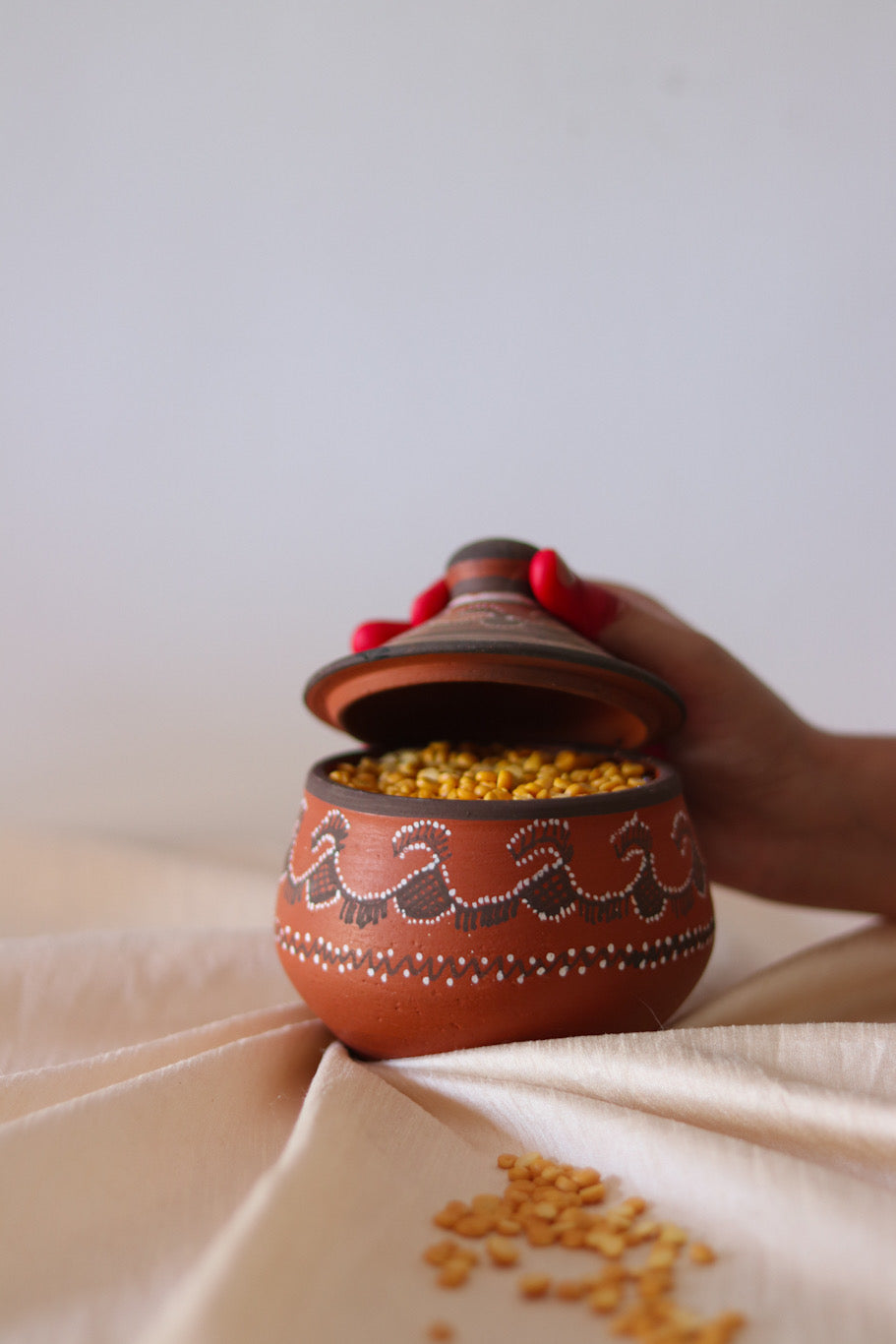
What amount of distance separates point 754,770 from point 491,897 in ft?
2.28

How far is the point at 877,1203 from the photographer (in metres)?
0.64

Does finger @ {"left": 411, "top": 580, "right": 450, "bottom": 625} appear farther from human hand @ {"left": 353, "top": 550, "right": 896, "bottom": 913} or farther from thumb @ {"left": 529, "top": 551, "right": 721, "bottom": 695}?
thumb @ {"left": 529, "top": 551, "right": 721, "bottom": 695}

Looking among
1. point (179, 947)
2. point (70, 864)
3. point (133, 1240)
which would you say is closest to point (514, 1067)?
point (133, 1240)

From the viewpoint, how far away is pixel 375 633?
127 centimetres

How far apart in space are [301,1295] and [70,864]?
1.16 m

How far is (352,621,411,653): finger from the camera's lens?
4.15 ft

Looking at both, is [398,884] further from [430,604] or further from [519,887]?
[430,604]

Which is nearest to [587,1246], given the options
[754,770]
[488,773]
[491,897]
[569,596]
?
[491,897]

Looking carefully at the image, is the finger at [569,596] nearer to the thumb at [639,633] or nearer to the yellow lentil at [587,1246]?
the thumb at [639,633]

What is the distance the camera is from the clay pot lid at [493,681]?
37.3 inches

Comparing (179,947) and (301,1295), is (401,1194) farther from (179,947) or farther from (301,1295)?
(179,947)

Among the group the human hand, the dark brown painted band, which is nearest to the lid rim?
the dark brown painted band

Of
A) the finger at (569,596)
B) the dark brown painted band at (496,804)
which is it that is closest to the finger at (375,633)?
the finger at (569,596)

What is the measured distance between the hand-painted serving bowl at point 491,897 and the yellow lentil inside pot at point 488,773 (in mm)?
35
